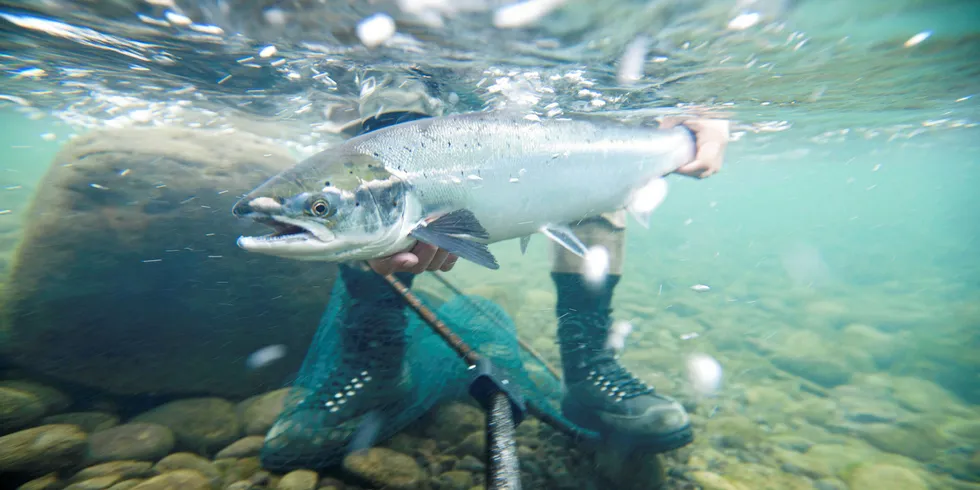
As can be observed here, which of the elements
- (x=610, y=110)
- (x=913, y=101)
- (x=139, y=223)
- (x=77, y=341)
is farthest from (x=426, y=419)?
(x=913, y=101)

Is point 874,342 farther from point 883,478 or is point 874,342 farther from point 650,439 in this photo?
point 650,439

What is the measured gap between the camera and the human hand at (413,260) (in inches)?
106

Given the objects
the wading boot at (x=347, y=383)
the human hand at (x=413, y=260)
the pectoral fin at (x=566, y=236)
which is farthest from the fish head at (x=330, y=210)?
the wading boot at (x=347, y=383)

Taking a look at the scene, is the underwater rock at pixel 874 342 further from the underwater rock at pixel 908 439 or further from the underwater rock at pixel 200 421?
the underwater rock at pixel 200 421

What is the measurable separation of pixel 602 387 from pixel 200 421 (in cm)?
376

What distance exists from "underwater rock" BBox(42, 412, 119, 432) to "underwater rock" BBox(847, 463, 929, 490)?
6.93 metres

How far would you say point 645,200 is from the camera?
14.1 feet

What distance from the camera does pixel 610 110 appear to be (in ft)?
25.1

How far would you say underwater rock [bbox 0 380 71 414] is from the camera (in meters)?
3.57

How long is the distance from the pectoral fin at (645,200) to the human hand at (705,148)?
39 cm

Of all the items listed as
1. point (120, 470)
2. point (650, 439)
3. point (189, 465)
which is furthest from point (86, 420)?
point (650, 439)

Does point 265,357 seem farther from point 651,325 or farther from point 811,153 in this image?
point 811,153

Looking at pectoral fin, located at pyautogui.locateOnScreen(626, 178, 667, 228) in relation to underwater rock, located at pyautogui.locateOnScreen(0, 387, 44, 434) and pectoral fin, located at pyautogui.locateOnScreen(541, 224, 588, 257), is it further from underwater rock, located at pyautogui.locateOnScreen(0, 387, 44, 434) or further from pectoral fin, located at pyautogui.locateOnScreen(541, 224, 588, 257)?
underwater rock, located at pyautogui.locateOnScreen(0, 387, 44, 434)

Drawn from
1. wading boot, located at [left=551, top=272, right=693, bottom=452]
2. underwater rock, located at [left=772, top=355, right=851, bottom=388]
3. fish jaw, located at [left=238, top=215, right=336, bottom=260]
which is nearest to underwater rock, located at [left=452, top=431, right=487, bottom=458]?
wading boot, located at [left=551, top=272, right=693, bottom=452]
